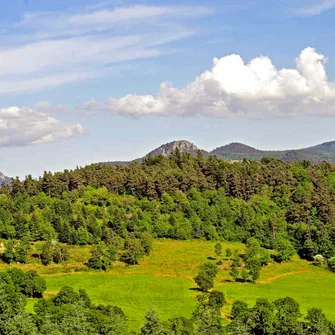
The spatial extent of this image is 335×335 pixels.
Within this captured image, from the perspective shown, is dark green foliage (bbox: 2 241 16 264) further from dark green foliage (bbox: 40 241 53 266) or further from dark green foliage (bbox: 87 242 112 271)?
dark green foliage (bbox: 87 242 112 271)

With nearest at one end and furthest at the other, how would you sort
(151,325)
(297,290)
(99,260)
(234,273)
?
(151,325), (297,290), (234,273), (99,260)

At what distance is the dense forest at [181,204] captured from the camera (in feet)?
470

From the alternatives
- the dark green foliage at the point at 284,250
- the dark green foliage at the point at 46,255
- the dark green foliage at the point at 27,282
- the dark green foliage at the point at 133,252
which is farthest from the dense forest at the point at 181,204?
the dark green foliage at the point at 27,282

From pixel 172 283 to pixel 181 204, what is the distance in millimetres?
57149

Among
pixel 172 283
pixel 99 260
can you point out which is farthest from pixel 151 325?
pixel 99 260

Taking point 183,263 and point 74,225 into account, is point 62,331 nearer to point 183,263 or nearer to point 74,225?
point 183,263

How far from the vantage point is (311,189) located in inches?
6777

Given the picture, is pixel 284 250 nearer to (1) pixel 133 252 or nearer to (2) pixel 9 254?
(1) pixel 133 252

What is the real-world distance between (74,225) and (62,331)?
86807 millimetres

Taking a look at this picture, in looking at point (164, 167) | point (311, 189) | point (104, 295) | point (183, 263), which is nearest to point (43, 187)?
point (164, 167)

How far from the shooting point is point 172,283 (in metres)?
111

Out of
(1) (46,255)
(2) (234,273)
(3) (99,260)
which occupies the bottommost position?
(2) (234,273)

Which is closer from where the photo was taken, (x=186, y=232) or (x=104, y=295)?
(x=104, y=295)

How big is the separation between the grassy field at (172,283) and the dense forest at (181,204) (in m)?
11.4
